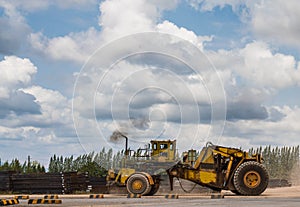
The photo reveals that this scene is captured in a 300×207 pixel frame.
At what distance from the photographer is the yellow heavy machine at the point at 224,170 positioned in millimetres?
31594

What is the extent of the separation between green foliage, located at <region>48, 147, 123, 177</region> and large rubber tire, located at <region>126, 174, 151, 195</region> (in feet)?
6.11

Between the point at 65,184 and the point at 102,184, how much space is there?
13.4ft

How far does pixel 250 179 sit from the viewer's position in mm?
31703

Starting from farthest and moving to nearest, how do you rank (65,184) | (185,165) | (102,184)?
(102,184)
(65,184)
(185,165)

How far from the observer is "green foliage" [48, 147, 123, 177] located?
36.2m

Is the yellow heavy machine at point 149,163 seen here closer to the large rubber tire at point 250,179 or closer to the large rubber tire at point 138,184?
the large rubber tire at point 138,184

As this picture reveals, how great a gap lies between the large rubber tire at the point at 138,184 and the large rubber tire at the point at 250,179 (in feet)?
17.2

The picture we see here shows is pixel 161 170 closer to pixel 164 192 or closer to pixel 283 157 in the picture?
pixel 164 192

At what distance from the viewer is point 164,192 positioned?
38688 millimetres

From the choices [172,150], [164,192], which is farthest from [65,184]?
[172,150]

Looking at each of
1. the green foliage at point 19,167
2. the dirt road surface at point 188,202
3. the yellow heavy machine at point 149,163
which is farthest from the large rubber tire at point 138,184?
the green foliage at point 19,167

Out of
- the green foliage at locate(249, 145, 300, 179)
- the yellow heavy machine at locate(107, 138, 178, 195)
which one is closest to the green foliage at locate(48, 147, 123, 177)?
the yellow heavy machine at locate(107, 138, 178, 195)

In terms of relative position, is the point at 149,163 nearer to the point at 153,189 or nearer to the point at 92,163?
the point at 153,189

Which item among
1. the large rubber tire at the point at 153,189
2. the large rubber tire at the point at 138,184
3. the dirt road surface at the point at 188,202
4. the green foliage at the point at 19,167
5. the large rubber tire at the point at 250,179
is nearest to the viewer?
the dirt road surface at the point at 188,202
